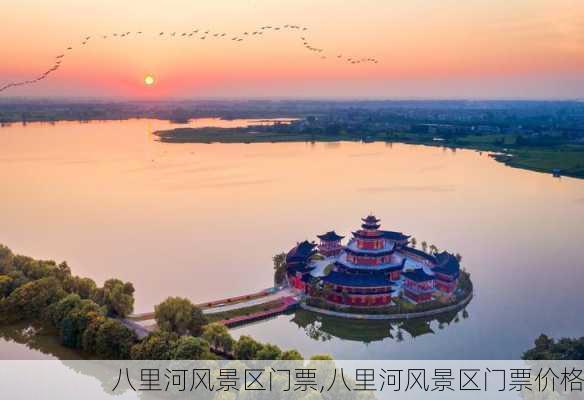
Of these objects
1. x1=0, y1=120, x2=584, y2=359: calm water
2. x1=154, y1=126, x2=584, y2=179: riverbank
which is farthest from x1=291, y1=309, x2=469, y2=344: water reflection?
x1=154, y1=126, x2=584, y2=179: riverbank

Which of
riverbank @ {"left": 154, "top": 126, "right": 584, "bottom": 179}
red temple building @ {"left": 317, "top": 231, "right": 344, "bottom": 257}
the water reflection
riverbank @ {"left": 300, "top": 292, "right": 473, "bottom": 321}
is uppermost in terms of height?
riverbank @ {"left": 154, "top": 126, "right": 584, "bottom": 179}

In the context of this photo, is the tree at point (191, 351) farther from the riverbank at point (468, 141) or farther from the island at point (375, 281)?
the riverbank at point (468, 141)

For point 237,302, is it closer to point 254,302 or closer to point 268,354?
point 254,302

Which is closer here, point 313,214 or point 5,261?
point 5,261

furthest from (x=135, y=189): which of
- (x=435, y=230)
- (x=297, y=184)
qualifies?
(x=435, y=230)

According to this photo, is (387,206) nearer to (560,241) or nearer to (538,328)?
(560,241)

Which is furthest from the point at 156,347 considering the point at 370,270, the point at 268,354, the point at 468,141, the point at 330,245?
the point at 468,141

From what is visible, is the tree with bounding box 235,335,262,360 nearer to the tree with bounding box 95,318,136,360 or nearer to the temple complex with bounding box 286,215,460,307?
the tree with bounding box 95,318,136,360
